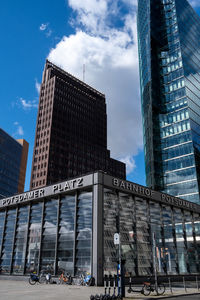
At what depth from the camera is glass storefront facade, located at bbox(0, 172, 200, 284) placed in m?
28.8

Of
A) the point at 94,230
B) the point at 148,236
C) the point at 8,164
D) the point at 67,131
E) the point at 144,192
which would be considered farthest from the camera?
the point at 8,164

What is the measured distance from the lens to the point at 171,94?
98500mm

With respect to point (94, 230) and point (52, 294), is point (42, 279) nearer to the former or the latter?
point (94, 230)

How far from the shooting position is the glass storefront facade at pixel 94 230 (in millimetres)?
28844

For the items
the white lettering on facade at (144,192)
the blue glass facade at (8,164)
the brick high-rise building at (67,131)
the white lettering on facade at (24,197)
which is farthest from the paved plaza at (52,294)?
the blue glass facade at (8,164)

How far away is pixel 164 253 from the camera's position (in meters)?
35.9

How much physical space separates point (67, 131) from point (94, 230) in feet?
403

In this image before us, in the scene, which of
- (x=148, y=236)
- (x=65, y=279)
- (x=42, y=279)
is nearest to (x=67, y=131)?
(x=148, y=236)

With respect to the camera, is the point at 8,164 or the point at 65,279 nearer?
the point at 65,279

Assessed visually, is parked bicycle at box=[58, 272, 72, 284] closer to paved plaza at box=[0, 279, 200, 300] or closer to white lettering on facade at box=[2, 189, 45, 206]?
paved plaza at box=[0, 279, 200, 300]

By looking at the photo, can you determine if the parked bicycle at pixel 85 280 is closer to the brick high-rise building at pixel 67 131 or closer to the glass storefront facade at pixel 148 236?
the glass storefront facade at pixel 148 236

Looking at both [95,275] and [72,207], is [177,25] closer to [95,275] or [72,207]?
[72,207]

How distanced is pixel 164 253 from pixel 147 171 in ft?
205

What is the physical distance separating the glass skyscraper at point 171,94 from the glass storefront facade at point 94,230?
46437mm
